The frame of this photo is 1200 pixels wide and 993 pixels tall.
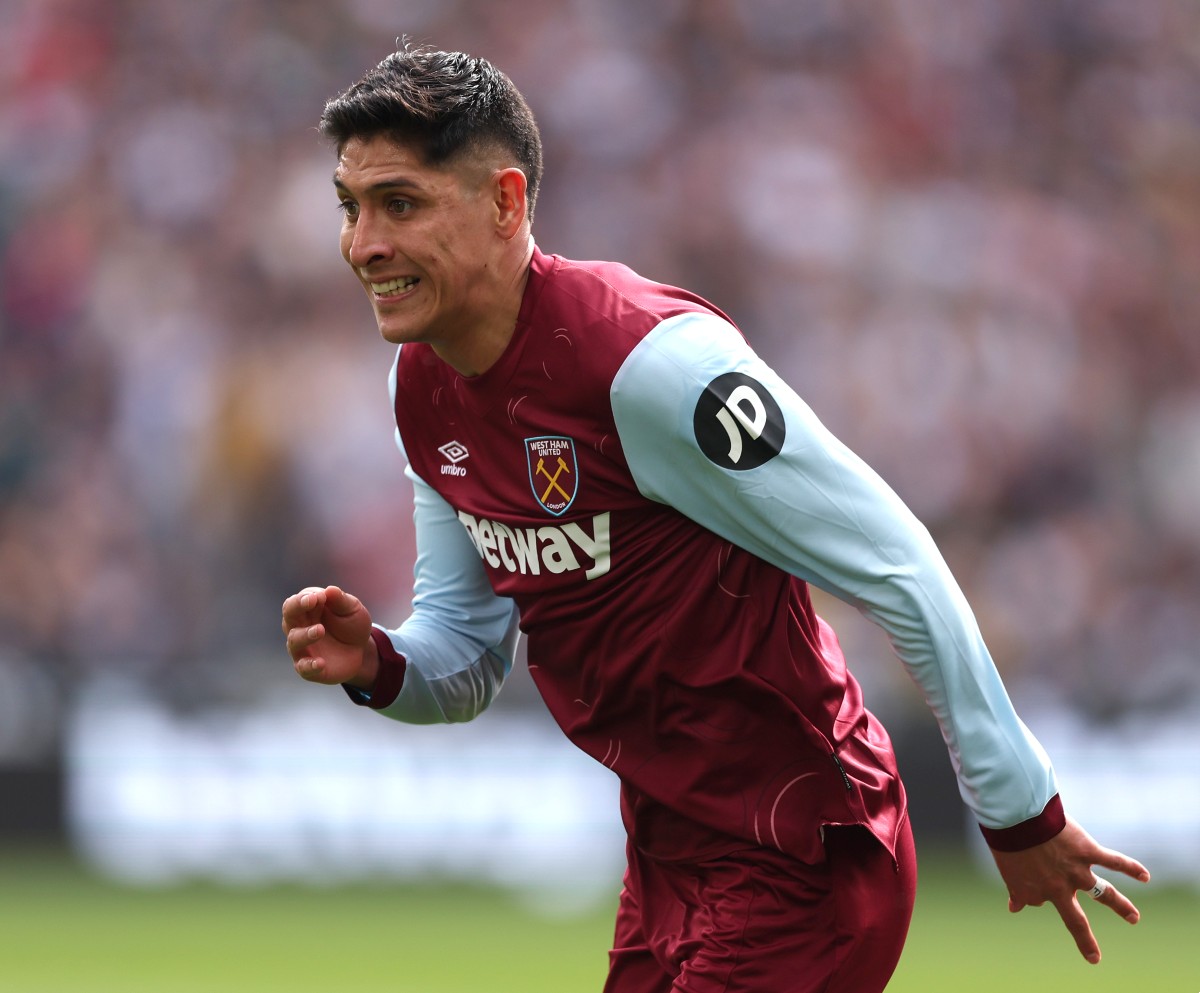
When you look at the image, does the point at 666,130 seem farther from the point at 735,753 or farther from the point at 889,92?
the point at 735,753

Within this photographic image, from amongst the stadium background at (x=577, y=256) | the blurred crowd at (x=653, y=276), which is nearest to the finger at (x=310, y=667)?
the stadium background at (x=577, y=256)

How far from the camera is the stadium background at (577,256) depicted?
897cm

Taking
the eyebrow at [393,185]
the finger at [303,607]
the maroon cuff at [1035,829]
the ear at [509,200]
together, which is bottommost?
the maroon cuff at [1035,829]

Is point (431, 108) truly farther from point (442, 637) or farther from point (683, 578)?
point (442, 637)

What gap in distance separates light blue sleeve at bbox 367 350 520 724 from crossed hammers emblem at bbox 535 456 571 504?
46 cm

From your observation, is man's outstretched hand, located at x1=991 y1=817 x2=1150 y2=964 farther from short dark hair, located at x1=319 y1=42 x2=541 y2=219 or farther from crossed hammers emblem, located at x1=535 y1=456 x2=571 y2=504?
short dark hair, located at x1=319 y1=42 x2=541 y2=219

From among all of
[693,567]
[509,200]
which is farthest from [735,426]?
[509,200]

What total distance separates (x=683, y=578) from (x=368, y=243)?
82 centimetres

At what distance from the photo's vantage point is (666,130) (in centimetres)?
1227

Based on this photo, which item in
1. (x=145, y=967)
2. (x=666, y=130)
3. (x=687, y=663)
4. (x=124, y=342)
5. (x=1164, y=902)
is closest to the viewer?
(x=687, y=663)

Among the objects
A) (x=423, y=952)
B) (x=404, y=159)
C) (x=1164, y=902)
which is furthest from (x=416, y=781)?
(x=404, y=159)

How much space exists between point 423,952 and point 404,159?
5.17 meters

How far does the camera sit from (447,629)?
391 cm

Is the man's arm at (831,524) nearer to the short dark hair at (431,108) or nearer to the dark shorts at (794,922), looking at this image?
the dark shorts at (794,922)
